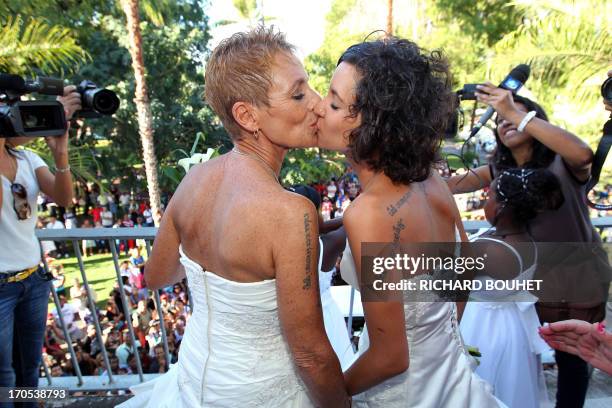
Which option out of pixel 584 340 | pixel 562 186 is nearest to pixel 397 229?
pixel 584 340

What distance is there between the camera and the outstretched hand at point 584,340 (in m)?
1.72

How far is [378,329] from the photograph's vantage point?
154cm

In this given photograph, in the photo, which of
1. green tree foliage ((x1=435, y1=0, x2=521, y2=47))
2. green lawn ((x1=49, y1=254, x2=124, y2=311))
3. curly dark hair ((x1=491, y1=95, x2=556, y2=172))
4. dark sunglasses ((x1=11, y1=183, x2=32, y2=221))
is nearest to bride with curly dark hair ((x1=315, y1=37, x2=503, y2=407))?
curly dark hair ((x1=491, y1=95, x2=556, y2=172))

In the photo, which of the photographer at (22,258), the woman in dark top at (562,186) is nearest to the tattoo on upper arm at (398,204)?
the woman in dark top at (562,186)

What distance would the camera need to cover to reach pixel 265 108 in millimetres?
1641

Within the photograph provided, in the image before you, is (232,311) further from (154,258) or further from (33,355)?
(33,355)

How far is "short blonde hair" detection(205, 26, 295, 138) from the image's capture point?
1.61 m

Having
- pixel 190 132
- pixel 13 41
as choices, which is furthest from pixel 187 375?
pixel 190 132

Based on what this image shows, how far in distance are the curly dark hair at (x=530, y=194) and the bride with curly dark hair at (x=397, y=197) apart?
907 millimetres

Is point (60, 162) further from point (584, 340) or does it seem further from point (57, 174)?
point (584, 340)

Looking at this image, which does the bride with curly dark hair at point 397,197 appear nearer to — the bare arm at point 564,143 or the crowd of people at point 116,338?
the bare arm at point 564,143

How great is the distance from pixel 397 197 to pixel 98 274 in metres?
14.1

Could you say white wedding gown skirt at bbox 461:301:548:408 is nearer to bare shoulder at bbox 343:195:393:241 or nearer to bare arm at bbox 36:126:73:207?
bare shoulder at bbox 343:195:393:241

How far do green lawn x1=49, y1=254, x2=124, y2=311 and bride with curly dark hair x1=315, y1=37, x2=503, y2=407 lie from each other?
37.1ft
